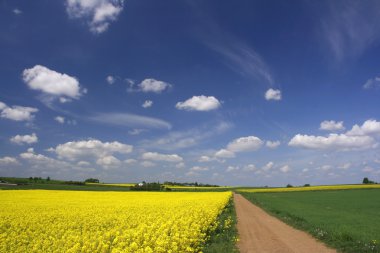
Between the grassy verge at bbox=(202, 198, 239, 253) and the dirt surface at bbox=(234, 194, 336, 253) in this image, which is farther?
the dirt surface at bbox=(234, 194, 336, 253)

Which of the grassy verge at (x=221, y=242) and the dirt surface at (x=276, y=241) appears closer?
the grassy verge at (x=221, y=242)

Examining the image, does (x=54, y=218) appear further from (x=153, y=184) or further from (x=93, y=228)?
(x=153, y=184)

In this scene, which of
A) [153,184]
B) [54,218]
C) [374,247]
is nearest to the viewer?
[374,247]

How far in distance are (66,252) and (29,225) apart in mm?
7199

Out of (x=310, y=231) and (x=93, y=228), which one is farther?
(x=310, y=231)

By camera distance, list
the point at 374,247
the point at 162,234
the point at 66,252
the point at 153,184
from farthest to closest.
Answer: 1. the point at 153,184
2. the point at 374,247
3. the point at 162,234
4. the point at 66,252

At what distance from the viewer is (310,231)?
1873 centimetres

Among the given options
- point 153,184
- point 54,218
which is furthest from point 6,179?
point 54,218

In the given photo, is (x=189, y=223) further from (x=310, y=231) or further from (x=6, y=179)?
(x=6, y=179)

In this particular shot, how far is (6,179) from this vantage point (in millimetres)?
102938

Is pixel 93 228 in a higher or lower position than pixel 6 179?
lower

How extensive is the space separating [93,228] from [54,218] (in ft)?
13.6

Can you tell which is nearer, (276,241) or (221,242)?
(221,242)

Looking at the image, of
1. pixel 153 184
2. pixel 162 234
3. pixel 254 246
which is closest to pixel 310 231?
pixel 254 246
